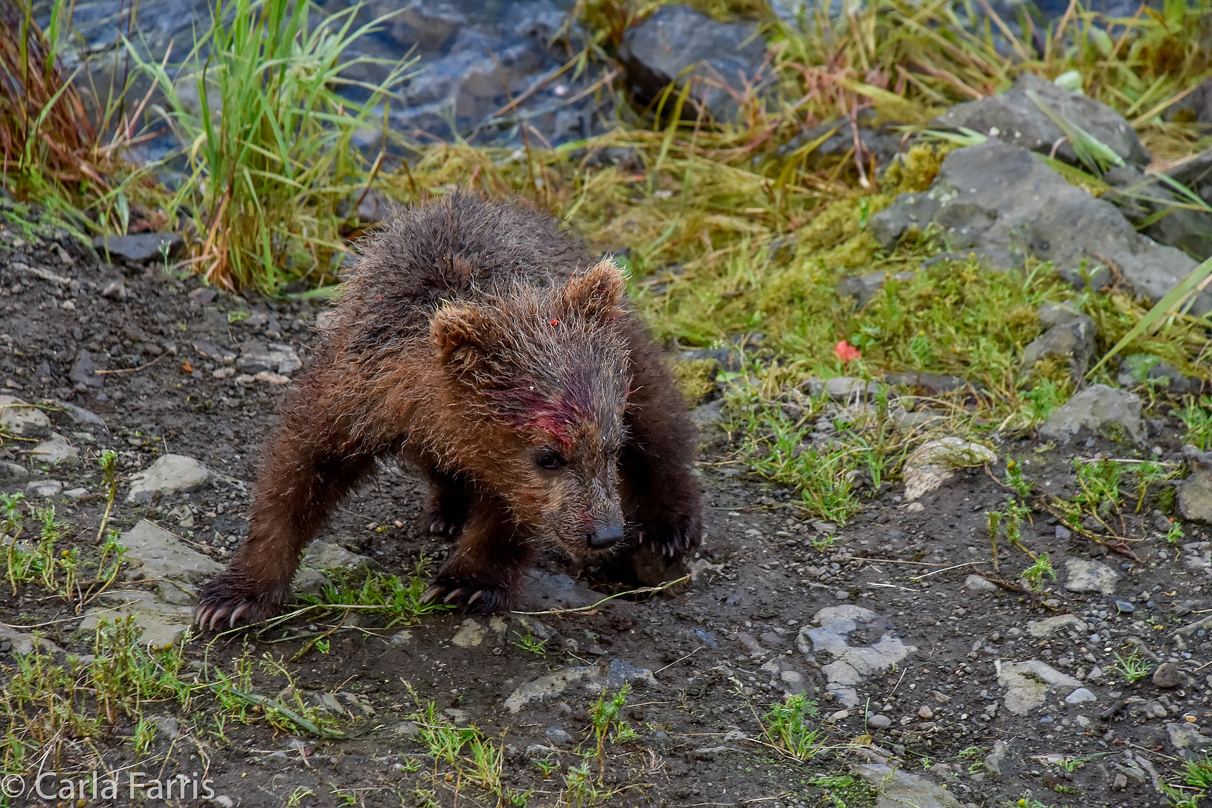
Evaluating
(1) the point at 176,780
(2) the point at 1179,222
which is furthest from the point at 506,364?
(2) the point at 1179,222

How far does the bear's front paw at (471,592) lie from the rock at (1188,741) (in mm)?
2106

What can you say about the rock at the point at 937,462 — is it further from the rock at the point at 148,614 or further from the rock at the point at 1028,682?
the rock at the point at 148,614

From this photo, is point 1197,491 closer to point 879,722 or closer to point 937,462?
point 937,462

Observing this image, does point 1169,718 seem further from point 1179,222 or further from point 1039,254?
point 1179,222

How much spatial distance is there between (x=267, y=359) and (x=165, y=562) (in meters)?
1.74

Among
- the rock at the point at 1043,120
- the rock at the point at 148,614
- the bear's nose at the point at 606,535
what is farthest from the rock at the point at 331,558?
the rock at the point at 1043,120

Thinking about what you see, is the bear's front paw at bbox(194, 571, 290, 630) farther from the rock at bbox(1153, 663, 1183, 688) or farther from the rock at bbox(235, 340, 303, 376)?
the rock at bbox(1153, 663, 1183, 688)

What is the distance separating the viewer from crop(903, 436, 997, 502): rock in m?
4.62

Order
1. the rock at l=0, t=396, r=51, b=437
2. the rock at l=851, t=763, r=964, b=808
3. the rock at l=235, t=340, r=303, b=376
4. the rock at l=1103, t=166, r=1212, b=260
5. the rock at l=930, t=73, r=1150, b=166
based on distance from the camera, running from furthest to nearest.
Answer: the rock at l=930, t=73, r=1150, b=166
the rock at l=1103, t=166, r=1212, b=260
the rock at l=235, t=340, r=303, b=376
the rock at l=0, t=396, r=51, b=437
the rock at l=851, t=763, r=964, b=808

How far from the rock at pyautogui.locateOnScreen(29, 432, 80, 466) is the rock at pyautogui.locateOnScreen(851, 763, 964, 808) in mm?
3067

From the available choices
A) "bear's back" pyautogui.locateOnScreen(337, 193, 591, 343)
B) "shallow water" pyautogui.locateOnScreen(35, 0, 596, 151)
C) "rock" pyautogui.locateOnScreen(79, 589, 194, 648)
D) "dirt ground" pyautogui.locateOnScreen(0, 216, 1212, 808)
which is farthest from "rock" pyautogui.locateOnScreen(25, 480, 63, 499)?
"shallow water" pyautogui.locateOnScreen(35, 0, 596, 151)

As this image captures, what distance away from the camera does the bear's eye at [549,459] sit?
3.44 meters

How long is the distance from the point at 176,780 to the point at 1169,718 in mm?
2793

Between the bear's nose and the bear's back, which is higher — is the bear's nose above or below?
below
